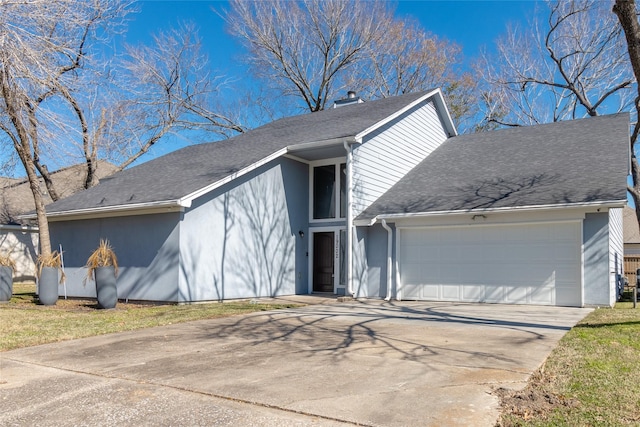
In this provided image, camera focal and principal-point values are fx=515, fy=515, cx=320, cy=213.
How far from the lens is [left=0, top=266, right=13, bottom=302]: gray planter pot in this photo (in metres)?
12.7

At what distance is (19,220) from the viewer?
845 inches

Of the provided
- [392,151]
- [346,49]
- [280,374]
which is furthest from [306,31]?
[280,374]

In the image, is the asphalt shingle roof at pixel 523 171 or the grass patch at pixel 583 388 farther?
the asphalt shingle roof at pixel 523 171

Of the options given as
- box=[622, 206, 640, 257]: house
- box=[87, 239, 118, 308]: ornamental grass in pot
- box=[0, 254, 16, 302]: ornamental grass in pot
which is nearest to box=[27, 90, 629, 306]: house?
box=[87, 239, 118, 308]: ornamental grass in pot

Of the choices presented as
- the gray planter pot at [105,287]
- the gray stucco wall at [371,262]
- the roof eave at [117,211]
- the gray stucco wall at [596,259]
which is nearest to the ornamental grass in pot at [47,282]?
the gray planter pot at [105,287]

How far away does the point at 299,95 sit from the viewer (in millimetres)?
29547

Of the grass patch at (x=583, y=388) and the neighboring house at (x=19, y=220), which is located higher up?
the neighboring house at (x=19, y=220)

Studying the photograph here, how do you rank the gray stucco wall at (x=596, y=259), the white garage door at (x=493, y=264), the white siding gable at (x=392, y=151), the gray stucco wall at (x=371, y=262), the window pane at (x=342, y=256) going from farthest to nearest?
the window pane at (x=342, y=256) < the white siding gable at (x=392, y=151) < the gray stucco wall at (x=371, y=262) < the white garage door at (x=493, y=264) < the gray stucco wall at (x=596, y=259)

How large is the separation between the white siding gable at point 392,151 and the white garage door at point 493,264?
5.99 ft

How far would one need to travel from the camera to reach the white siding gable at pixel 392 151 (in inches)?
586

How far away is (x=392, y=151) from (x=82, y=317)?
10.2 meters

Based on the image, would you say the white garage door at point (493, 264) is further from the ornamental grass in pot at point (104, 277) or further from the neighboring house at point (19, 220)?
the neighboring house at point (19, 220)

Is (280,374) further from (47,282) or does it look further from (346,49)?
(346,49)

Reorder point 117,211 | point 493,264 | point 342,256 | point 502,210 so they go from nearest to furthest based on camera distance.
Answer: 1. point 502,210
2. point 493,264
3. point 117,211
4. point 342,256
